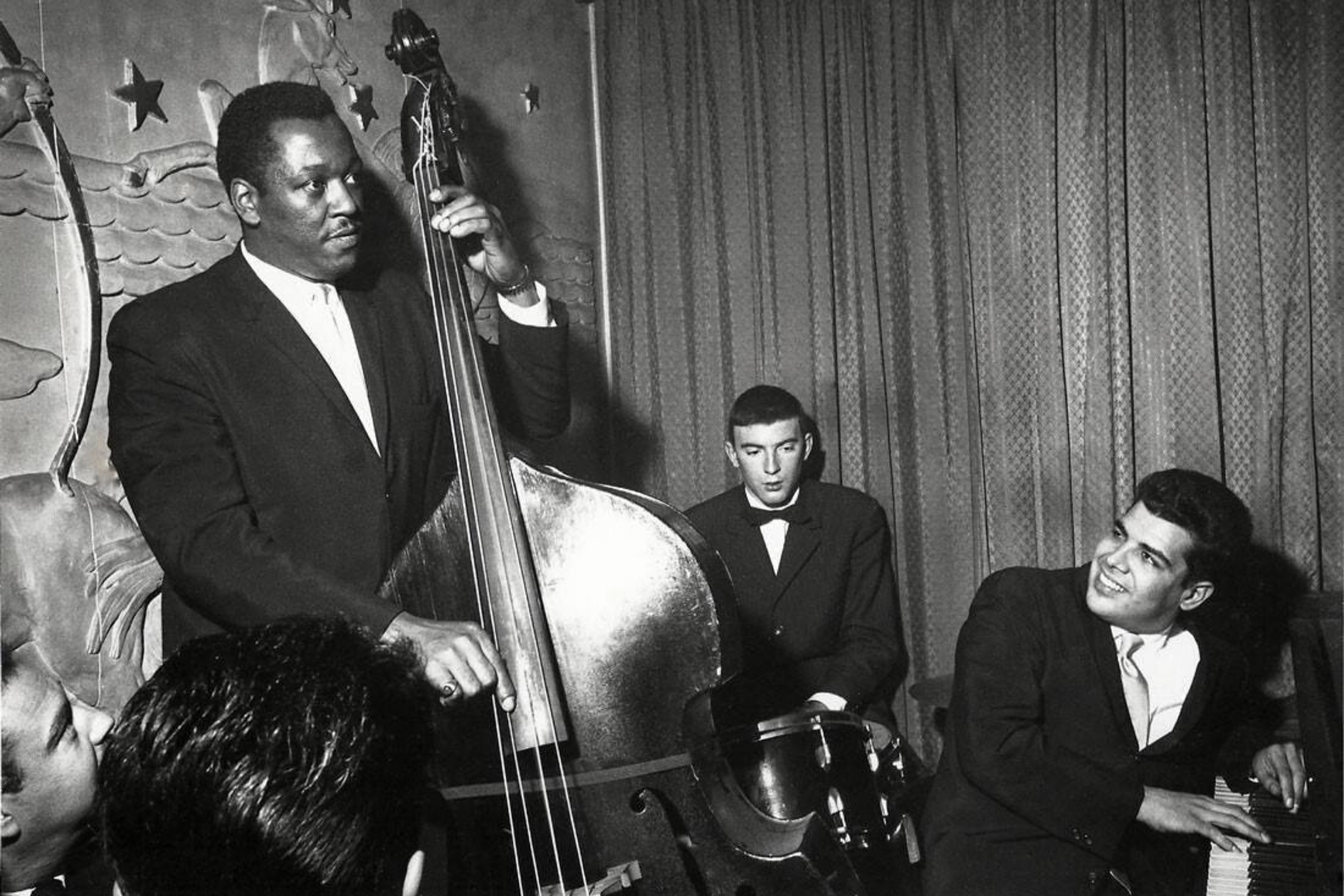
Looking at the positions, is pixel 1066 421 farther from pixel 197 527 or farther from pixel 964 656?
pixel 197 527

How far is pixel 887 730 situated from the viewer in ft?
9.69

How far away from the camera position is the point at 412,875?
0.95 meters

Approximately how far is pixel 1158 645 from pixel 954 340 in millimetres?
1212

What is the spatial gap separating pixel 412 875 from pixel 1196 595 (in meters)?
2.14

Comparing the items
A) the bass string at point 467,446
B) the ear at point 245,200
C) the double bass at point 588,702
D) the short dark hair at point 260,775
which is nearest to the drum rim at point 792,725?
the double bass at point 588,702

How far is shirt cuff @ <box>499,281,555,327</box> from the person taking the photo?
216 centimetres

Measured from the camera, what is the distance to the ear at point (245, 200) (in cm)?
207

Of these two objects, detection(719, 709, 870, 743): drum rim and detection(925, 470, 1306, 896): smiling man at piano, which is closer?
detection(719, 709, 870, 743): drum rim

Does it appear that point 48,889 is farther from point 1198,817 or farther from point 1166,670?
point 1166,670

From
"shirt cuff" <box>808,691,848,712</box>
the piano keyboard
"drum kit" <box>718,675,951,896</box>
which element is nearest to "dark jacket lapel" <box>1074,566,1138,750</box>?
the piano keyboard

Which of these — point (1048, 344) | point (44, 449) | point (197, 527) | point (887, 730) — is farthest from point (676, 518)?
point (1048, 344)

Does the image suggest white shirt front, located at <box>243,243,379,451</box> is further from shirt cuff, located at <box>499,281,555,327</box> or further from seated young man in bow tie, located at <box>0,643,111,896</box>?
seated young man in bow tie, located at <box>0,643,111,896</box>

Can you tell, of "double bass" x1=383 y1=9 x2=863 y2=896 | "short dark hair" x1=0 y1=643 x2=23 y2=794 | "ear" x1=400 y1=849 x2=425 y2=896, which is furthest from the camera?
"double bass" x1=383 y1=9 x2=863 y2=896

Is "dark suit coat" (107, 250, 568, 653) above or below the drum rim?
above
